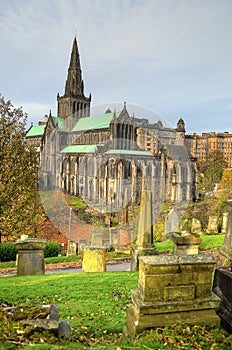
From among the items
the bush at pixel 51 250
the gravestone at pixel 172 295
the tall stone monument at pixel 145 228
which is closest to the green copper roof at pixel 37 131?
the bush at pixel 51 250

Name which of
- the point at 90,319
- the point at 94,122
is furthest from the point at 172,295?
the point at 94,122

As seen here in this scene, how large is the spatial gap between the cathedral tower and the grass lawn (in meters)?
59.0

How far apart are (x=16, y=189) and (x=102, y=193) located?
29348mm

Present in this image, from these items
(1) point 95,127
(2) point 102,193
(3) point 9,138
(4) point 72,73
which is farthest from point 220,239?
(4) point 72,73

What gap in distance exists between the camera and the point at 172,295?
4.11m

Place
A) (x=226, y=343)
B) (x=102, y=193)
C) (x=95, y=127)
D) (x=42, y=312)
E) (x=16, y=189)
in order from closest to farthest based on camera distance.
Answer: (x=226, y=343) → (x=42, y=312) → (x=16, y=189) → (x=102, y=193) → (x=95, y=127)

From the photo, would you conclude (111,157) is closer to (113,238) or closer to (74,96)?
(74,96)

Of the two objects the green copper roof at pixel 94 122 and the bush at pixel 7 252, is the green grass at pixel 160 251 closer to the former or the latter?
the bush at pixel 7 252

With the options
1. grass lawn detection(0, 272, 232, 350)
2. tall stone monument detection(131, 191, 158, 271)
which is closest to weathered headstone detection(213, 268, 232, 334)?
grass lawn detection(0, 272, 232, 350)

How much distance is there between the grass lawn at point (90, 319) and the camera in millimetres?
3562

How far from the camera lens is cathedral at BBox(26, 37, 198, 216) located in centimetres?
3978

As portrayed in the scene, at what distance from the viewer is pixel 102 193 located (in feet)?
141

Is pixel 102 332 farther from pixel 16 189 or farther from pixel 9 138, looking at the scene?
pixel 9 138

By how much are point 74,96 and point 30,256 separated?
5959cm
